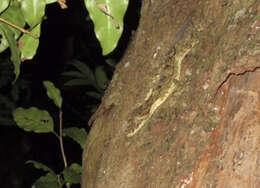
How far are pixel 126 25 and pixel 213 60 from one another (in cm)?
61

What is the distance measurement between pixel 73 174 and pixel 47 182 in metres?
0.09

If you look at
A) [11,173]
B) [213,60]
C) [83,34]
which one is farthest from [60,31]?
[213,60]

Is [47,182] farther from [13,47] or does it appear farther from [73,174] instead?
[13,47]

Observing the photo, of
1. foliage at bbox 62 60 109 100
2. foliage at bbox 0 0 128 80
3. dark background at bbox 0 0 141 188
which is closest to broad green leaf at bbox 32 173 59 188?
foliage at bbox 0 0 128 80

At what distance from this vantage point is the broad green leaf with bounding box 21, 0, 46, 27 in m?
0.96

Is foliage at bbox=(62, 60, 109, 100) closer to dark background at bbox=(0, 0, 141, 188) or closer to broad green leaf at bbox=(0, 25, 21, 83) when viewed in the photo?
dark background at bbox=(0, 0, 141, 188)

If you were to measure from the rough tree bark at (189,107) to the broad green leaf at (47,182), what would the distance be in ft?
0.71

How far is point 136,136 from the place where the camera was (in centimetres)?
104

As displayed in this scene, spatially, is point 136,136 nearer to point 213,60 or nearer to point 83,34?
point 213,60

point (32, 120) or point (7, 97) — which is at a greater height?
point (32, 120)

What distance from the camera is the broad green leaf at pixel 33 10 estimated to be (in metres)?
0.96

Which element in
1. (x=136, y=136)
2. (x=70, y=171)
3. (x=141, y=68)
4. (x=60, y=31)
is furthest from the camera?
(x=60, y=31)

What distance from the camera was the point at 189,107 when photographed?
97cm

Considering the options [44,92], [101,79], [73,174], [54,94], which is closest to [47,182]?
[73,174]
